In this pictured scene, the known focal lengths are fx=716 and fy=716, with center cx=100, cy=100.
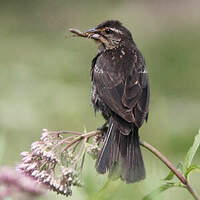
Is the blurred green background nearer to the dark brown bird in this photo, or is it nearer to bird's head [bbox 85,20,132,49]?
the dark brown bird

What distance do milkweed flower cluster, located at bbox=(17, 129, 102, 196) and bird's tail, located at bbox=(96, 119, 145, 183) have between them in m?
0.21

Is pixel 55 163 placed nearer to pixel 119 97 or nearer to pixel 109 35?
pixel 119 97

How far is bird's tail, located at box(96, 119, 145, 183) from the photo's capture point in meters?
3.06

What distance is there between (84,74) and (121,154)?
23.9 ft

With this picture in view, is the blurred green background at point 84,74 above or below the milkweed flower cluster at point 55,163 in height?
above

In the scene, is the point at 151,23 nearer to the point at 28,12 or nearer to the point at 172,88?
the point at 28,12

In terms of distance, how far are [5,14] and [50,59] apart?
13.7 ft

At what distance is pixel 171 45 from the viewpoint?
13.0m

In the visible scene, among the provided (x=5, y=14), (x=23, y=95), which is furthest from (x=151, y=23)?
(x=23, y=95)

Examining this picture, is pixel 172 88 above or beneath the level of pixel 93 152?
above

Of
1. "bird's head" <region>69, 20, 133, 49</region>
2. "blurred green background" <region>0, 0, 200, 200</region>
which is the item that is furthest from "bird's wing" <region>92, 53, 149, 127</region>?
"bird's head" <region>69, 20, 133, 49</region>

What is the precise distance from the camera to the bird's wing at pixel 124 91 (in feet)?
11.7

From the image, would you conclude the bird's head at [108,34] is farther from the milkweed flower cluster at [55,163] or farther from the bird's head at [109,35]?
the milkweed flower cluster at [55,163]

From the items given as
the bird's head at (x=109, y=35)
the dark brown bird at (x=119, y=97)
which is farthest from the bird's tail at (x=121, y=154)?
the bird's head at (x=109, y=35)
